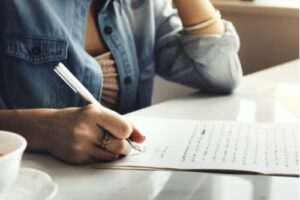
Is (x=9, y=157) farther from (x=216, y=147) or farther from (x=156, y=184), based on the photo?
(x=216, y=147)

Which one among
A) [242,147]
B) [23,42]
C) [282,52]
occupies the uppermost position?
[23,42]

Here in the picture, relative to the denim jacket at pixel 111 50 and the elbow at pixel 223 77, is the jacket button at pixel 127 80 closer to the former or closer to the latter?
the denim jacket at pixel 111 50

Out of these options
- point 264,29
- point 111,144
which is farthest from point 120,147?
point 264,29

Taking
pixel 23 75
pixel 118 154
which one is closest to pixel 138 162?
pixel 118 154

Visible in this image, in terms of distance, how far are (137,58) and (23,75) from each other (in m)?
0.28

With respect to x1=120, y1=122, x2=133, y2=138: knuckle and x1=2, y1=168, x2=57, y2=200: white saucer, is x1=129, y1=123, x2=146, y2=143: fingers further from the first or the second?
x1=2, y1=168, x2=57, y2=200: white saucer

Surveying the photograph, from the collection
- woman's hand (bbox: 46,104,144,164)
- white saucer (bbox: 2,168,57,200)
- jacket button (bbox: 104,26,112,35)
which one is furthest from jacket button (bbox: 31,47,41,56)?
white saucer (bbox: 2,168,57,200)

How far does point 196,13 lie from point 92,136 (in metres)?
0.51

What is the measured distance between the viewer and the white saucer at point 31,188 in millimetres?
593

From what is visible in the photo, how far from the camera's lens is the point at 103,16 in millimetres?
1116

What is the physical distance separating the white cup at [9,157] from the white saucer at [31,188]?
34 mm

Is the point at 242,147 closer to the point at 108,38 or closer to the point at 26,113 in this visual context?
the point at 26,113

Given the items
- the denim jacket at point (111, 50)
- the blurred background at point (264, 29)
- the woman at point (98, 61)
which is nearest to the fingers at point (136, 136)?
the woman at point (98, 61)

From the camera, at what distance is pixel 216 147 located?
2.65ft
